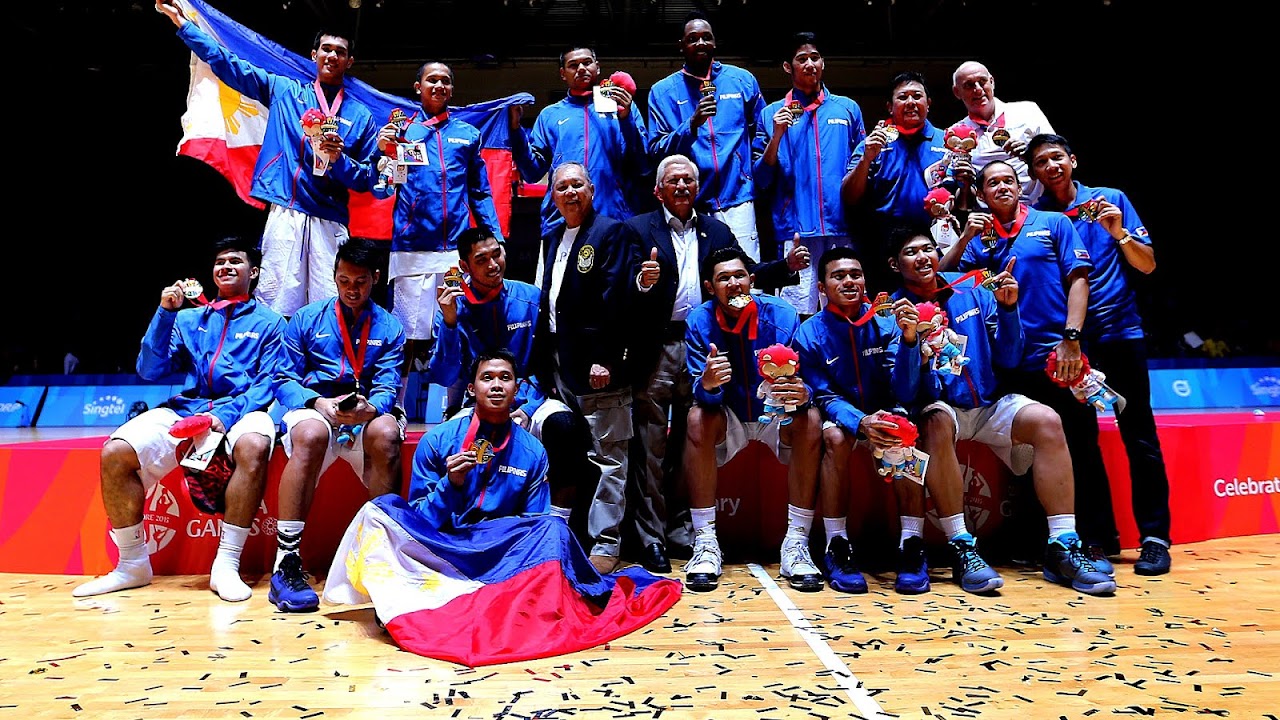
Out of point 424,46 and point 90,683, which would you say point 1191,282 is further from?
point 90,683

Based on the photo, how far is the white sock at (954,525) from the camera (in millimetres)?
3805

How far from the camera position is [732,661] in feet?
8.98

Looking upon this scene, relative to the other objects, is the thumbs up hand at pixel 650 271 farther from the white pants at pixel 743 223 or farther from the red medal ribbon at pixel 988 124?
the red medal ribbon at pixel 988 124

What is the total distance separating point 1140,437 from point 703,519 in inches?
87.8

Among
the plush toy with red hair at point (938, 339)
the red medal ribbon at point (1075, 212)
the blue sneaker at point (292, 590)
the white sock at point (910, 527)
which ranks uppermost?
the red medal ribbon at point (1075, 212)

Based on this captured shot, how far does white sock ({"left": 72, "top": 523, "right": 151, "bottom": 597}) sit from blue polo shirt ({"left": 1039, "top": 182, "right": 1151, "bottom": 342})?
4.77 m

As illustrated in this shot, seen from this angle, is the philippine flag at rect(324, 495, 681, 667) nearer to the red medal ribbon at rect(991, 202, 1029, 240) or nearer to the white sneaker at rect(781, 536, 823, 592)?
the white sneaker at rect(781, 536, 823, 592)

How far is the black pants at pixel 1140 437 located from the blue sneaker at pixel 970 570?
957 mm

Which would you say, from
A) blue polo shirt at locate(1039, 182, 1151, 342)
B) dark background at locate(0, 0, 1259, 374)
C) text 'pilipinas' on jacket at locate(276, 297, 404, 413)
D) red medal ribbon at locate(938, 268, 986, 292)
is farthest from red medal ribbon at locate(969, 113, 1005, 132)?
dark background at locate(0, 0, 1259, 374)

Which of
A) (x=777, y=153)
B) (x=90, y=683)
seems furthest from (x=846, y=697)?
(x=777, y=153)

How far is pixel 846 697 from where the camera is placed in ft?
7.89

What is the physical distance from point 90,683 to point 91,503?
1991mm

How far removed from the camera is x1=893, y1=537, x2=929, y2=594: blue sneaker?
143 inches

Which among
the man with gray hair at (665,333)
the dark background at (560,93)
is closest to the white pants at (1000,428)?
the man with gray hair at (665,333)
